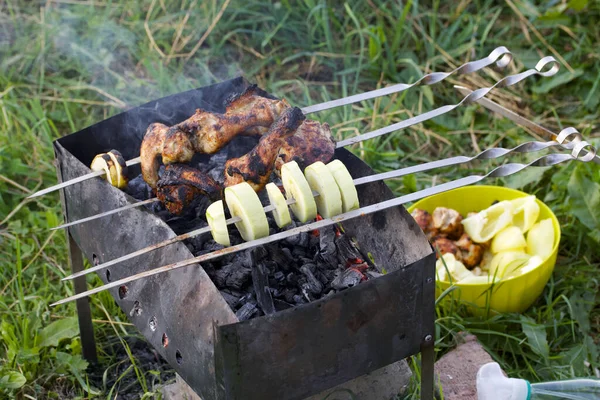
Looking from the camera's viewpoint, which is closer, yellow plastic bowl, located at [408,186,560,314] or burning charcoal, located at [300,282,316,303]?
burning charcoal, located at [300,282,316,303]

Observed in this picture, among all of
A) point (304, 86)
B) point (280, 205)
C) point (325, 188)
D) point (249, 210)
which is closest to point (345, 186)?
point (325, 188)

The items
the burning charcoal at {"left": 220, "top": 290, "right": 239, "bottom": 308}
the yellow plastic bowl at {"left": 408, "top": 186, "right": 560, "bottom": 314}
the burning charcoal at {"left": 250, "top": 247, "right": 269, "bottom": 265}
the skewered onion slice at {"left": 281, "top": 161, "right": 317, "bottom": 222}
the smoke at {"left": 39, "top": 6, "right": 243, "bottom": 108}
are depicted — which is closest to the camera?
the skewered onion slice at {"left": 281, "top": 161, "right": 317, "bottom": 222}

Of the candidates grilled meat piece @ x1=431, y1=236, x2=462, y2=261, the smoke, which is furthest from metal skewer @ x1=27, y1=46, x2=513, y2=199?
the smoke

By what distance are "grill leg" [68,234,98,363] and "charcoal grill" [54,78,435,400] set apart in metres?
0.39

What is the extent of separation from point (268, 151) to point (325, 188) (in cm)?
36

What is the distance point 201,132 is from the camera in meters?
2.72

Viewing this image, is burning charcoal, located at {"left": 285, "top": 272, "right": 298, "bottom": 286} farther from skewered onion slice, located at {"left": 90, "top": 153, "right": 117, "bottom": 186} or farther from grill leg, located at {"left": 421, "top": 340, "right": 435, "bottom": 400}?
skewered onion slice, located at {"left": 90, "top": 153, "right": 117, "bottom": 186}

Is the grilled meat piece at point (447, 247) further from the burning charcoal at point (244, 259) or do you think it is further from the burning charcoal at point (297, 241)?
the burning charcoal at point (244, 259)

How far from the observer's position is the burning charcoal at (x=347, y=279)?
2.52 m

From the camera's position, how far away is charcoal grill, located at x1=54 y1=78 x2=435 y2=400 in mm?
2105

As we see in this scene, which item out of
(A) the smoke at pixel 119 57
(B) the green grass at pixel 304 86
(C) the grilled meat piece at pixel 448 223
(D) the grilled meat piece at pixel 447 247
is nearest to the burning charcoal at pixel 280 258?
(B) the green grass at pixel 304 86

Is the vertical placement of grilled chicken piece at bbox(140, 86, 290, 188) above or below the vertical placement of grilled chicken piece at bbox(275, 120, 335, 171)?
above

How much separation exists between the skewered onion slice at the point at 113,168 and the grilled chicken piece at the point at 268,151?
44 centimetres

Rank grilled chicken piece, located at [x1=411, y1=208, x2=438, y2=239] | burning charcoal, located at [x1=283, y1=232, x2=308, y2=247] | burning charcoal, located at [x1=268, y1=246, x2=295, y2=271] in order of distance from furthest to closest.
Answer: grilled chicken piece, located at [x1=411, y1=208, x2=438, y2=239], burning charcoal, located at [x1=283, y1=232, x2=308, y2=247], burning charcoal, located at [x1=268, y1=246, x2=295, y2=271]
